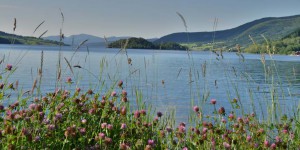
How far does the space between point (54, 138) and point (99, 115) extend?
87 cm

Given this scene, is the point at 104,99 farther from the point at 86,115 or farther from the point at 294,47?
the point at 294,47

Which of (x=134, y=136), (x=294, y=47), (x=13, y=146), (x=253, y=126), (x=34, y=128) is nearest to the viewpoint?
(x=13, y=146)

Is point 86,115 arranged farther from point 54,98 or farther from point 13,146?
point 13,146

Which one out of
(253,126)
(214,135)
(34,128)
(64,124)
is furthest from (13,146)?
(253,126)

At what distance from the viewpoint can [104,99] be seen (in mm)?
5105

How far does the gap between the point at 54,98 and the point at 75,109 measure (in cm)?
33

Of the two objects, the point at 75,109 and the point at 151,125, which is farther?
the point at 151,125

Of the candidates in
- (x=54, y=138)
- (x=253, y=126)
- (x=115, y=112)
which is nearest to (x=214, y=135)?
(x=253, y=126)

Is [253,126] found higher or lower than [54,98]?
lower

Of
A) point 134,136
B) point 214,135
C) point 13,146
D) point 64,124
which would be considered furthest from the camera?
point 214,135

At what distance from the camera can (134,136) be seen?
4492 mm

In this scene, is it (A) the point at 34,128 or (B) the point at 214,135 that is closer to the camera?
(A) the point at 34,128

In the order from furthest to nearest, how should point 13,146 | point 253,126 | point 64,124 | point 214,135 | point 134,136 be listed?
point 253,126 → point 214,135 → point 134,136 → point 64,124 → point 13,146

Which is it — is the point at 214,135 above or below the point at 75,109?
below
